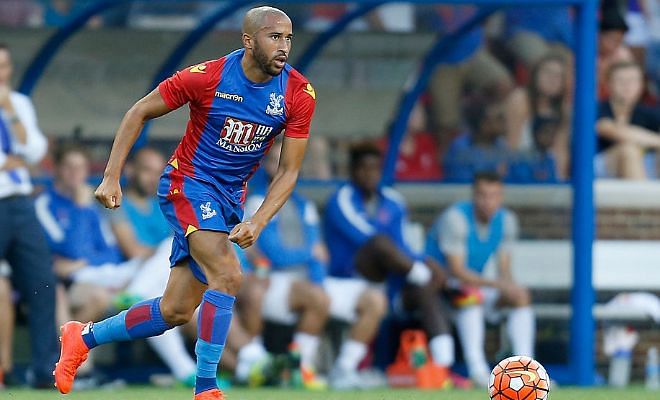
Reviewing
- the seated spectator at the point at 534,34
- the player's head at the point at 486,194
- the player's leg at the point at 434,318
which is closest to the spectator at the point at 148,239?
the player's leg at the point at 434,318

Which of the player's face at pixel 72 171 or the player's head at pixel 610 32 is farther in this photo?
the player's head at pixel 610 32

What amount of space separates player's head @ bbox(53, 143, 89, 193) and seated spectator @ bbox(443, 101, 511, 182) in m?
2.54

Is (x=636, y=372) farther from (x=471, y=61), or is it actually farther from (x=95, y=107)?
(x=95, y=107)

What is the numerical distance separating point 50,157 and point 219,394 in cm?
373

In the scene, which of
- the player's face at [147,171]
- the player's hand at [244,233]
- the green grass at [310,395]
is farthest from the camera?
the player's face at [147,171]

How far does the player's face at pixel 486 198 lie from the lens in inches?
383

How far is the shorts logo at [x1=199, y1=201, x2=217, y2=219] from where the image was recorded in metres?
6.41

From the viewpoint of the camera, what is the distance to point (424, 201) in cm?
1019

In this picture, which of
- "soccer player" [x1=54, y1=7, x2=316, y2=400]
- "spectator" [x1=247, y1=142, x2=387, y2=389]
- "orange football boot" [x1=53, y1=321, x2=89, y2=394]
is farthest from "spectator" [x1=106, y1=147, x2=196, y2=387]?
"soccer player" [x1=54, y1=7, x2=316, y2=400]

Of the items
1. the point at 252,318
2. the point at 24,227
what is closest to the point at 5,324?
the point at 24,227

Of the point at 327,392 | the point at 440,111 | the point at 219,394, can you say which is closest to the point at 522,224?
the point at 440,111

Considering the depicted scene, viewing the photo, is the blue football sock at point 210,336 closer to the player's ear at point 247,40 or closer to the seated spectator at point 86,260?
the player's ear at point 247,40

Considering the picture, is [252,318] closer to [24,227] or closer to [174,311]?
[24,227]

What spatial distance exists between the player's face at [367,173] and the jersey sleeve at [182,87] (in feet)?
10.8
